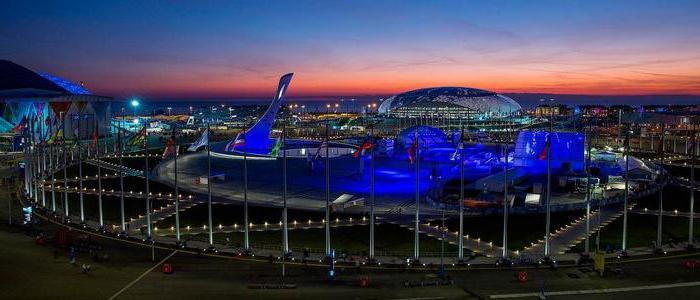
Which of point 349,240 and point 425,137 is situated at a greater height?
point 425,137

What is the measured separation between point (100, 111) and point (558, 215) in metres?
134

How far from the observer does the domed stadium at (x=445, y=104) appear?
160 metres

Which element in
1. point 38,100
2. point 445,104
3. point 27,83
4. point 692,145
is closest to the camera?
point 692,145

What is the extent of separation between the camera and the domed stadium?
160125 millimetres

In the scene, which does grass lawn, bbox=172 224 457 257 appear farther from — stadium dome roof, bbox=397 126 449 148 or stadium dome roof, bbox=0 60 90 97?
stadium dome roof, bbox=0 60 90 97

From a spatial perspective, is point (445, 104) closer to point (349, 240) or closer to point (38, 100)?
point (38, 100)

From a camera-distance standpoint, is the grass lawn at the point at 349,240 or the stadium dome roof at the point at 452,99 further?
the stadium dome roof at the point at 452,99

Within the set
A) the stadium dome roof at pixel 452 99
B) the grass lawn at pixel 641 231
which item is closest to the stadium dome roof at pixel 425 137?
the grass lawn at pixel 641 231

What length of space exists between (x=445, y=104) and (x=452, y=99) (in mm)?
2553

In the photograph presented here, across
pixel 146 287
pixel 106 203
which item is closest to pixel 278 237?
pixel 146 287

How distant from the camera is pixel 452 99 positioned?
16162 cm

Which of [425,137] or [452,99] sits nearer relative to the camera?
[425,137]

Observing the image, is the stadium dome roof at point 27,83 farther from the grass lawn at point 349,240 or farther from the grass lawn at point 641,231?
the grass lawn at point 641,231

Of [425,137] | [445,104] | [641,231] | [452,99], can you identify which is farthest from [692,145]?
[452,99]
